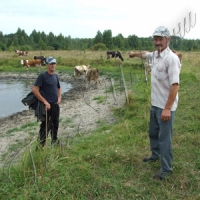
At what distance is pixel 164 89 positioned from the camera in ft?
10.8

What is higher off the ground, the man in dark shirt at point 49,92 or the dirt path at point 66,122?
the man in dark shirt at point 49,92

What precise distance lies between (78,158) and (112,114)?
13.3 ft

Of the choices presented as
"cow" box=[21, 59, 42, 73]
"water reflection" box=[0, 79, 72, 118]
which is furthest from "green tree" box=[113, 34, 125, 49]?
"water reflection" box=[0, 79, 72, 118]

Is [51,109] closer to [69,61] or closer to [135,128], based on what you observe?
[135,128]

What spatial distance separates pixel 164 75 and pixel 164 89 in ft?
0.61

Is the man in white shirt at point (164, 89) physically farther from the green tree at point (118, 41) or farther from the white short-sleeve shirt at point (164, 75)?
the green tree at point (118, 41)

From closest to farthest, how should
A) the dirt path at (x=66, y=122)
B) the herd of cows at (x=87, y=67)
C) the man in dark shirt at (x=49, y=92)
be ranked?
the man in dark shirt at (x=49, y=92) → the dirt path at (x=66, y=122) → the herd of cows at (x=87, y=67)

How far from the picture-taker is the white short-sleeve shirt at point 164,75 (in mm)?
3082

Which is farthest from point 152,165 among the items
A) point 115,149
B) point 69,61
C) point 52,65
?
point 69,61

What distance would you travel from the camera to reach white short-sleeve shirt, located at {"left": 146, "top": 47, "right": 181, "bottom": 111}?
10.1 ft

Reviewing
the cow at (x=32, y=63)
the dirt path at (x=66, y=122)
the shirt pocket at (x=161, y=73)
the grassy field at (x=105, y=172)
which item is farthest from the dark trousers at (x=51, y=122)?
the cow at (x=32, y=63)

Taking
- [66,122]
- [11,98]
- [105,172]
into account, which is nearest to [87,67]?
[11,98]

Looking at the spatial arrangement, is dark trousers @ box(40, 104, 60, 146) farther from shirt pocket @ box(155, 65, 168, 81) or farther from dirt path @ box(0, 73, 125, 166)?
shirt pocket @ box(155, 65, 168, 81)

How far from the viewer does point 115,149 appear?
4375 millimetres
